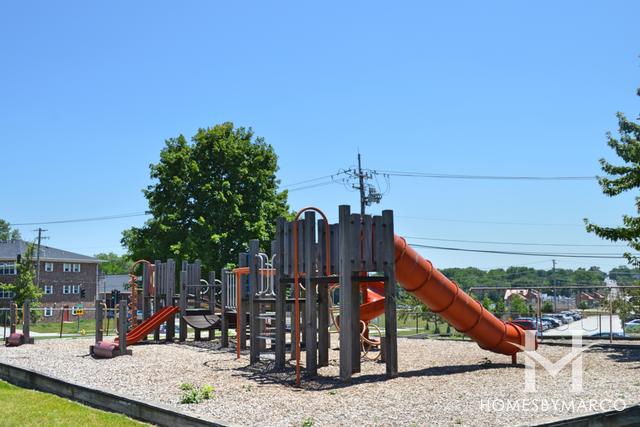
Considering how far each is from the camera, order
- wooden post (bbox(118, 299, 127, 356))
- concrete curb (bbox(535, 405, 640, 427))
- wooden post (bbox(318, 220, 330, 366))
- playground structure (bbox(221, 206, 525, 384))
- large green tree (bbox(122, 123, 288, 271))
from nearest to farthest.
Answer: concrete curb (bbox(535, 405, 640, 427)) < playground structure (bbox(221, 206, 525, 384)) < wooden post (bbox(318, 220, 330, 366)) < wooden post (bbox(118, 299, 127, 356)) < large green tree (bbox(122, 123, 288, 271))

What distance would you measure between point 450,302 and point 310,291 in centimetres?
341

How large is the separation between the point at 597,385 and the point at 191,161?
102 feet

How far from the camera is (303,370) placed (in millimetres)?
14523

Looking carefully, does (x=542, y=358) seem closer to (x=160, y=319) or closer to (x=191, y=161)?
(x=160, y=319)

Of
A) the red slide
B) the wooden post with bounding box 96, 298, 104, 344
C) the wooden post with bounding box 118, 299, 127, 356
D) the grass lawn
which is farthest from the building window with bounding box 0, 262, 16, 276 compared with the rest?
the grass lawn

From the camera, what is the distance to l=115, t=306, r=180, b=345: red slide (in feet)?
67.8

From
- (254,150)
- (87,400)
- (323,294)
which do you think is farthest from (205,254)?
(87,400)

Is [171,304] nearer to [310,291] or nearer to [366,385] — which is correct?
[310,291]

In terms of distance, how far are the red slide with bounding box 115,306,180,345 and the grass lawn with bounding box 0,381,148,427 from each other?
8.63 meters

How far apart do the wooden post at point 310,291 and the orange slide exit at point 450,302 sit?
188 cm

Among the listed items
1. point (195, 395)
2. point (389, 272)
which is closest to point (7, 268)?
point (389, 272)

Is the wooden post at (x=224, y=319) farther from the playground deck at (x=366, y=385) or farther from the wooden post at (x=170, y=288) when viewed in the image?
the wooden post at (x=170, y=288)

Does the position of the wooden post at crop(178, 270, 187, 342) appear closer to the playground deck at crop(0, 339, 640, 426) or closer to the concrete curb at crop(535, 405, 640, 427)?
the playground deck at crop(0, 339, 640, 426)

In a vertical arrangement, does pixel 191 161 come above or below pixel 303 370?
above
